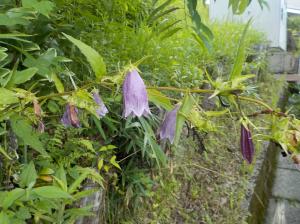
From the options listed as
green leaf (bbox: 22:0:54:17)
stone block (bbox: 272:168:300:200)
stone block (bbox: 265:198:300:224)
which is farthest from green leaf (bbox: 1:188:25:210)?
stone block (bbox: 272:168:300:200)

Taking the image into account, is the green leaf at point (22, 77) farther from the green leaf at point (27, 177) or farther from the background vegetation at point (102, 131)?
the green leaf at point (27, 177)

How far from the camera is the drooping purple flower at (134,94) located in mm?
715

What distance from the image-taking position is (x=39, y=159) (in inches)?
46.3

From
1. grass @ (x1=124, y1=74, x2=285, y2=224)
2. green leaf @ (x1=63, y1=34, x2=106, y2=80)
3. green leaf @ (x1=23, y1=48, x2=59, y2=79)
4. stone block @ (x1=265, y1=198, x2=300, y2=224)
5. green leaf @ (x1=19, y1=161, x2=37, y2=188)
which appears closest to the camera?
green leaf @ (x1=63, y1=34, x2=106, y2=80)

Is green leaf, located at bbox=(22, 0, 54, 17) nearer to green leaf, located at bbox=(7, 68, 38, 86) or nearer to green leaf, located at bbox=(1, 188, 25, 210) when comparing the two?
green leaf, located at bbox=(7, 68, 38, 86)

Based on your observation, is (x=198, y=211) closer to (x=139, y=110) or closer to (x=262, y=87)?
(x=139, y=110)

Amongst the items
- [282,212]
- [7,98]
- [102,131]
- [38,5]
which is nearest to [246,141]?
[7,98]

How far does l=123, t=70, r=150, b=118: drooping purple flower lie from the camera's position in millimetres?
715

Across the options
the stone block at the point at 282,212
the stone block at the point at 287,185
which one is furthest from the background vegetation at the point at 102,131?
the stone block at the point at 287,185

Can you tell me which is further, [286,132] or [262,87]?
[262,87]

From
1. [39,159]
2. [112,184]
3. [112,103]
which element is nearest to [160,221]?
[112,184]

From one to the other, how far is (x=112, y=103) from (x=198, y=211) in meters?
0.76

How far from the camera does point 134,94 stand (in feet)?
2.37

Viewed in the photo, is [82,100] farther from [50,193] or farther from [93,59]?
[50,193]
